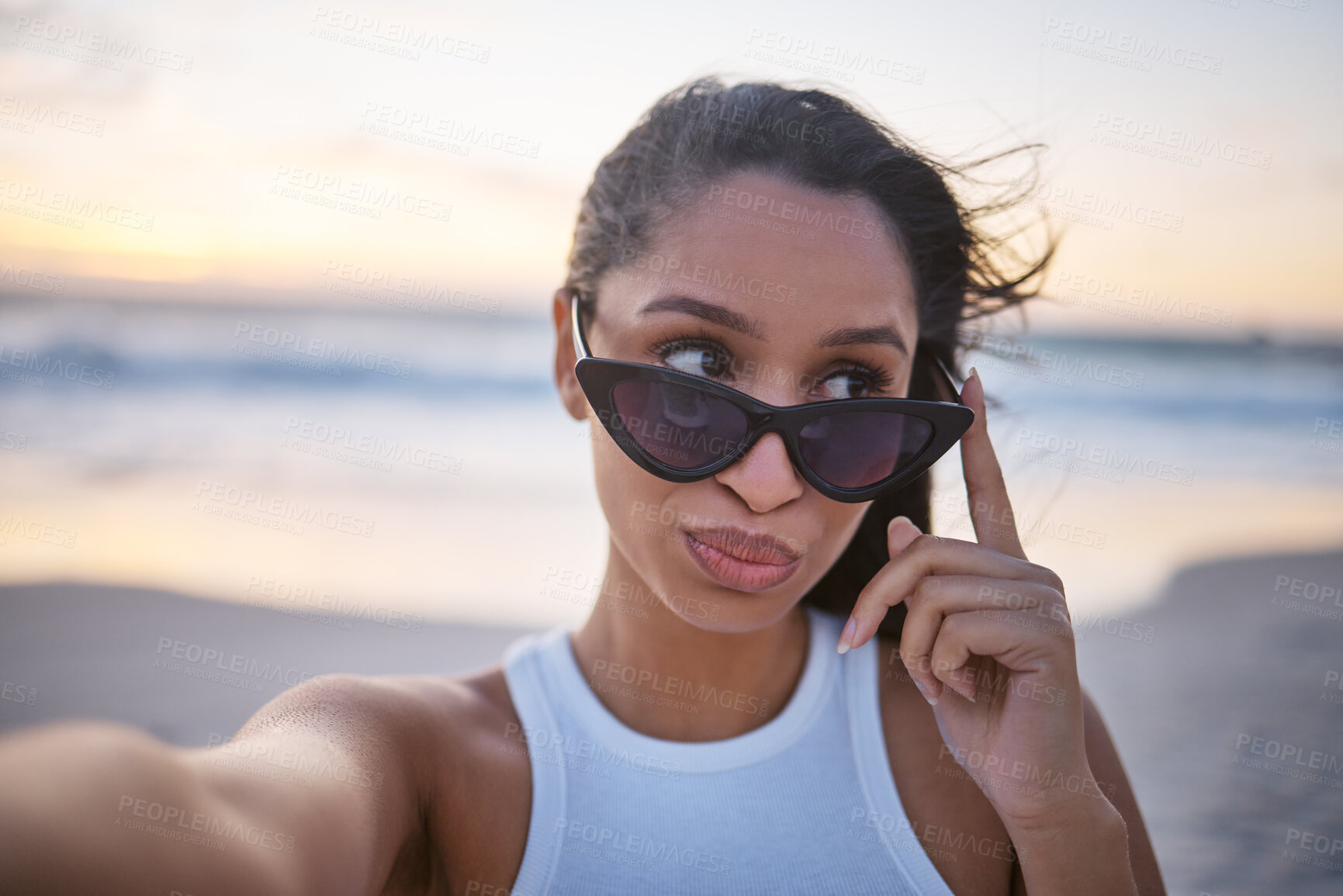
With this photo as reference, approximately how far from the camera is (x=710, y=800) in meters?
1.89

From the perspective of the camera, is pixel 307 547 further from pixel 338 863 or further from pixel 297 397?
pixel 297 397

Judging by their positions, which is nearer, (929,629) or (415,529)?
(929,629)

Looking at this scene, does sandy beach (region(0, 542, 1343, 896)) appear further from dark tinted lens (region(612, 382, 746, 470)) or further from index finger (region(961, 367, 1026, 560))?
dark tinted lens (region(612, 382, 746, 470))

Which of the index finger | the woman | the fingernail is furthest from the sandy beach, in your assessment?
the fingernail

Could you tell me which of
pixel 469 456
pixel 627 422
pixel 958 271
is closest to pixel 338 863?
pixel 627 422

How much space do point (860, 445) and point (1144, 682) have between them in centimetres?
404

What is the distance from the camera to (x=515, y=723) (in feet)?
6.35

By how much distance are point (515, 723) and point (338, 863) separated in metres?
0.57

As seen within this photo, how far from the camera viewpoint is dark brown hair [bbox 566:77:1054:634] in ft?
6.55

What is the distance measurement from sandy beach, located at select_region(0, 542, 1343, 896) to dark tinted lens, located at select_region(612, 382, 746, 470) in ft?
9.67

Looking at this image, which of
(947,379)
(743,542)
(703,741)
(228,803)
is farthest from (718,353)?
(228,803)

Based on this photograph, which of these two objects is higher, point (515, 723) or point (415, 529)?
point (515, 723)

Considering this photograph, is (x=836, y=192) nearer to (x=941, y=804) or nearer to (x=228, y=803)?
(x=941, y=804)

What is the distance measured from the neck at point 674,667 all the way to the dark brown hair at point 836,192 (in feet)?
1.17
